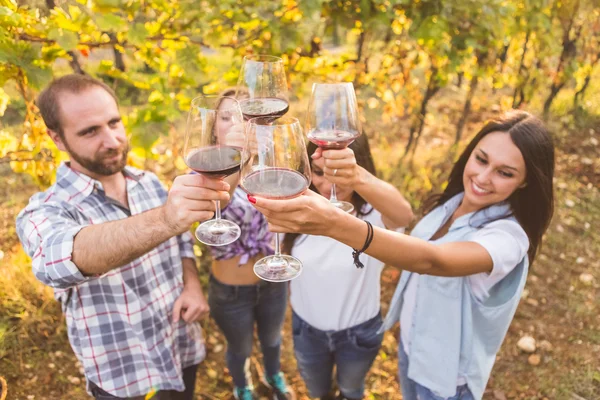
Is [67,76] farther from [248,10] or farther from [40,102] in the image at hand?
[248,10]

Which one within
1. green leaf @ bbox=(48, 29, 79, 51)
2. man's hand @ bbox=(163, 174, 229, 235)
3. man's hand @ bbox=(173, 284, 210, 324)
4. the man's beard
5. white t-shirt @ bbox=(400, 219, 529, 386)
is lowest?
man's hand @ bbox=(173, 284, 210, 324)

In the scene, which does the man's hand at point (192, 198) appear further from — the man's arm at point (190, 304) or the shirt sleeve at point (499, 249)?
the shirt sleeve at point (499, 249)

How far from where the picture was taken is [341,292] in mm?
2418

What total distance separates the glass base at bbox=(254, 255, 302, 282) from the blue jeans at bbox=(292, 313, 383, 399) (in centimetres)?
101

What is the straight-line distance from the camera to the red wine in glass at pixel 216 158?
1417 mm

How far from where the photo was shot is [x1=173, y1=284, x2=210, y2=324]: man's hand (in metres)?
2.27

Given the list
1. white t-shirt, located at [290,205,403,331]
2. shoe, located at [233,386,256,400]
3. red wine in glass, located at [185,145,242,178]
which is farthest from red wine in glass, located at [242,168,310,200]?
shoe, located at [233,386,256,400]

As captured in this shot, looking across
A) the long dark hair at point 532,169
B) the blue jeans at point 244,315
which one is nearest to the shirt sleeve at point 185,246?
the blue jeans at point 244,315

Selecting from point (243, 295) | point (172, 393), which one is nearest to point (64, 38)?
point (243, 295)

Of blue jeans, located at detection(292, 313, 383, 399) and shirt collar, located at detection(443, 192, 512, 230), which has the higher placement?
shirt collar, located at detection(443, 192, 512, 230)

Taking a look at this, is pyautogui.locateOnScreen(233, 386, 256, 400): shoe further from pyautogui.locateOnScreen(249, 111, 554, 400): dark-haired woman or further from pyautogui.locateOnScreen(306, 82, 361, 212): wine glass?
pyautogui.locateOnScreen(306, 82, 361, 212): wine glass

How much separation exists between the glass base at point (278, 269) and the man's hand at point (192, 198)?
0.33 meters

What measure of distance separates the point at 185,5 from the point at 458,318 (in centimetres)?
228

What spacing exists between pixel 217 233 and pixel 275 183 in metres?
0.49
